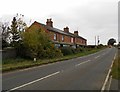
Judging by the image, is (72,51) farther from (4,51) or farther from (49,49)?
(4,51)

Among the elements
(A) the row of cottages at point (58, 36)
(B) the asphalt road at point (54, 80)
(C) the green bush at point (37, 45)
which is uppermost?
(A) the row of cottages at point (58, 36)

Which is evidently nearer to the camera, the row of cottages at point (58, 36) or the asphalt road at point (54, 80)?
the asphalt road at point (54, 80)

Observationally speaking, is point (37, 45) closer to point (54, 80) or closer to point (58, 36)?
point (58, 36)

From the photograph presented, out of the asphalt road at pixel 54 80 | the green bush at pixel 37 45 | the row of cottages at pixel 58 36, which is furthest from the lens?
the row of cottages at pixel 58 36

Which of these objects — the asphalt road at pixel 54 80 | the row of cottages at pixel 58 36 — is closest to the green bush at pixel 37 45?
the row of cottages at pixel 58 36

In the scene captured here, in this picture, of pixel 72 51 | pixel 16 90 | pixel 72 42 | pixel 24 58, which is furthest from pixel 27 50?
pixel 72 42

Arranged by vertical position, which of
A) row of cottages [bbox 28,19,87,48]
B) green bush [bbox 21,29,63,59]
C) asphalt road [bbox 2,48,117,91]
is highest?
row of cottages [bbox 28,19,87,48]

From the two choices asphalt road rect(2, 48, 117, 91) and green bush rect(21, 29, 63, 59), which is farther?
green bush rect(21, 29, 63, 59)

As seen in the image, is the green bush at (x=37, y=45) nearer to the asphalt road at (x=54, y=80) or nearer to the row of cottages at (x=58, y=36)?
the row of cottages at (x=58, y=36)

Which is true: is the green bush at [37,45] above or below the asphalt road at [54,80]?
above

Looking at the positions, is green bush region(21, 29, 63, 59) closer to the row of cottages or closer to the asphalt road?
the row of cottages

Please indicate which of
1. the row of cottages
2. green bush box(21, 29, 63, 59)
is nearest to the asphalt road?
green bush box(21, 29, 63, 59)

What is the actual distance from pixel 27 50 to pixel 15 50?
181 centimetres

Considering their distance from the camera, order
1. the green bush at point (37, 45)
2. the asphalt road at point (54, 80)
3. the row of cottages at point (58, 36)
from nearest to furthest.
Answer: the asphalt road at point (54, 80) < the green bush at point (37, 45) < the row of cottages at point (58, 36)
